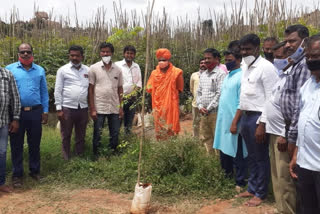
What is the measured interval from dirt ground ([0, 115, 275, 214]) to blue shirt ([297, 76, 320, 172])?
132 centimetres

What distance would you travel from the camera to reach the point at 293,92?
2494 mm

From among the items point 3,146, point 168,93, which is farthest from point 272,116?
point 3,146

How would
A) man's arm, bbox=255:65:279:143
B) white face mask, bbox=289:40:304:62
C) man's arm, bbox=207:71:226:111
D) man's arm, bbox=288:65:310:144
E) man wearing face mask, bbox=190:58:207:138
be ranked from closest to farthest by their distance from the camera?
1. man's arm, bbox=288:65:310:144
2. white face mask, bbox=289:40:304:62
3. man's arm, bbox=255:65:279:143
4. man's arm, bbox=207:71:226:111
5. man wearing face mask, bbox=190:58:207:138

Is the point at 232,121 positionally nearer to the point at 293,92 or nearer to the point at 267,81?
the point at 267,81

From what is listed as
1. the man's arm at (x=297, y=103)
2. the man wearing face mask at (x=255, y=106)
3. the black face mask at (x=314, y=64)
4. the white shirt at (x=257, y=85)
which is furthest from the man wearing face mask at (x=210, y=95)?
the black face mask at (x=314, y=64)

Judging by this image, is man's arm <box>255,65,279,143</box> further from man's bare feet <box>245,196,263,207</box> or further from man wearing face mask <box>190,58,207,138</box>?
man wearing face mask <box>190,58,207,138</box>

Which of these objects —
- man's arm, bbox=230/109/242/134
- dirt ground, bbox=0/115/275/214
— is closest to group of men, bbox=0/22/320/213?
man's arm, bbox=230/109/242/134

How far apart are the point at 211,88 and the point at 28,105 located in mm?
2450

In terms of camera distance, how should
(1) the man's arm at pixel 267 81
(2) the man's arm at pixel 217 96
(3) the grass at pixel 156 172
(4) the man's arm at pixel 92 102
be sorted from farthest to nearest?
1. (4) the man's arm at pixel 92 102
2. (2) the man's arm at pixel 217 96
3. (3) the grass at pixel 156 172
4. (1) the man's arm at pixel 267 81

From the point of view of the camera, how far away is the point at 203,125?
4.48m

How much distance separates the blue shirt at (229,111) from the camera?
361 cm

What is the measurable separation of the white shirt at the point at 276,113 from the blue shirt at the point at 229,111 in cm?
77

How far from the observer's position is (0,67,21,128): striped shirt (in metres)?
3.82

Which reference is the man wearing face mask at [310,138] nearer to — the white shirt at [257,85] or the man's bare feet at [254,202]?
the white shirt at [257,85]
